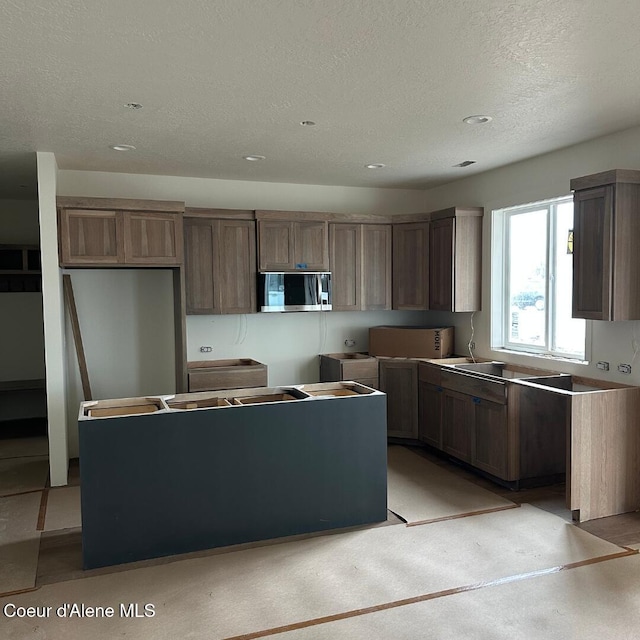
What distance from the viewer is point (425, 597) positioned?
115 inches

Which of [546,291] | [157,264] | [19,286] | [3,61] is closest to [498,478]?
[546,291]

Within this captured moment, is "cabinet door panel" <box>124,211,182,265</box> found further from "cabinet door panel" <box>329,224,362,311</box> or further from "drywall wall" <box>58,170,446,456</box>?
"cabinet door panel" <box>329,224,362,311</box>

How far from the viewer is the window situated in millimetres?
4750

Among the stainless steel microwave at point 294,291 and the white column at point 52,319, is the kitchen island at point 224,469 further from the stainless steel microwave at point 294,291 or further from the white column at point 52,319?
the stainless steel microwave at point 294,291

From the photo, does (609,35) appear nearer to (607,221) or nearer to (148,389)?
(607,221)

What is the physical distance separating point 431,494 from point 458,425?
83 centimetres

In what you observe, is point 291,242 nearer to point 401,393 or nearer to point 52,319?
point 401,393

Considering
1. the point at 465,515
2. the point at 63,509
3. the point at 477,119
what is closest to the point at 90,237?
the point at 63,509

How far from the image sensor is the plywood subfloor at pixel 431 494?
13.3 ft

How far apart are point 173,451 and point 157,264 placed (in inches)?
81.9

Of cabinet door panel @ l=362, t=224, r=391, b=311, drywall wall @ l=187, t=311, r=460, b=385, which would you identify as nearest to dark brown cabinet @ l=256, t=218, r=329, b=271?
cabinet door panel @ l=362, t=224, r=391, b=311

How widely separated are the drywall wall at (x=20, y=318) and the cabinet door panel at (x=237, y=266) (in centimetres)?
270

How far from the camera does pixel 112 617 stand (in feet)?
9.22

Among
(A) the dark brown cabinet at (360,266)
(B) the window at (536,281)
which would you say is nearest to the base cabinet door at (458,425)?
(B) the window at (536,281)
